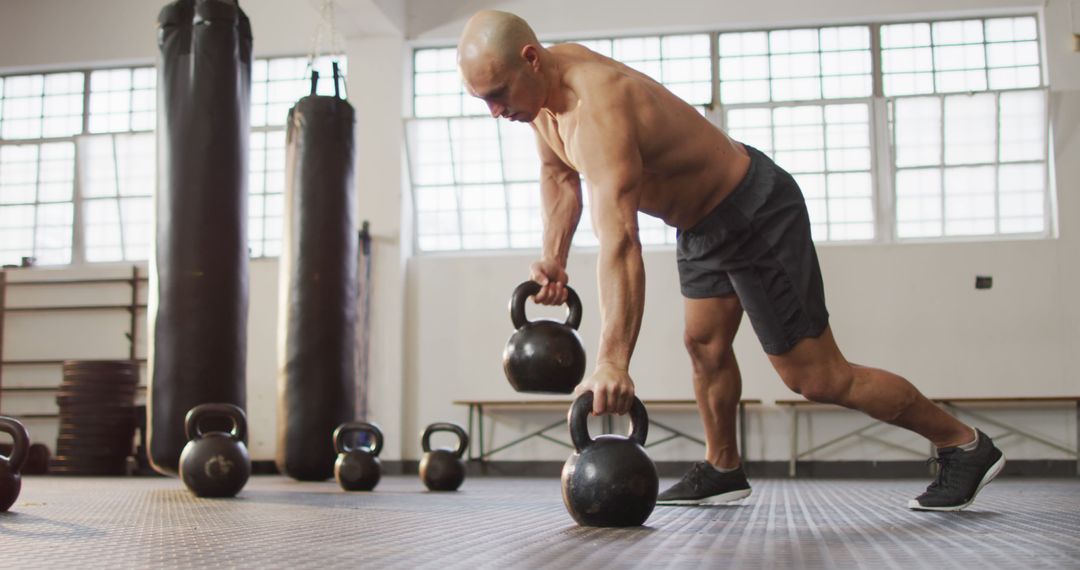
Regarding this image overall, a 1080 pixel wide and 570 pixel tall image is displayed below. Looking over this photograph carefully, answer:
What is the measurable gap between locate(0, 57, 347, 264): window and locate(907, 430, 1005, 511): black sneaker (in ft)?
23.6

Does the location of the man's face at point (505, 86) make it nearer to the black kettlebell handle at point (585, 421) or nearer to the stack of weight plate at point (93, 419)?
the black kettlebell handle at point (585, 421)

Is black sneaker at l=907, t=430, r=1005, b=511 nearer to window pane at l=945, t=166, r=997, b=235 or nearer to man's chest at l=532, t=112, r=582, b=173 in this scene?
man's chest at l=532, t=112, r=582, b=173

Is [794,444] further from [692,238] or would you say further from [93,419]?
[93,419]

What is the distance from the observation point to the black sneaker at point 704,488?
2.85m

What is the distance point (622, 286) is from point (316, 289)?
3563mm

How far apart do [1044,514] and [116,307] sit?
7.88 meters

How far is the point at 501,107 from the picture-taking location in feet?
7.25

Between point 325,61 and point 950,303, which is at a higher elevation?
point 325,61

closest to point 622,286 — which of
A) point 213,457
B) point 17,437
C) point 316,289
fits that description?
point 17,437

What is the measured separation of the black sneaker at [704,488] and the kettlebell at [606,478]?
2.77 ft

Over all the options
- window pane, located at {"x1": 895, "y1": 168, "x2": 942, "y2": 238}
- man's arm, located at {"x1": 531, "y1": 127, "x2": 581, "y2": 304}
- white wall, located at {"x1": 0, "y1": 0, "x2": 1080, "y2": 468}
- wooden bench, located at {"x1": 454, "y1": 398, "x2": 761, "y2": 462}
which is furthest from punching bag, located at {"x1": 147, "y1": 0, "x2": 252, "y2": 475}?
window pane, located at {"x1": 895, "y1": 168, "x2": 942, "y2": 238}

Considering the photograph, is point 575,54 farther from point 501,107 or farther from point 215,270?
point 215,270

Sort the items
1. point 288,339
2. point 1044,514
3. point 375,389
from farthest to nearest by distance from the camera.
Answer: point 375,389
point 288,339
point 1044,514

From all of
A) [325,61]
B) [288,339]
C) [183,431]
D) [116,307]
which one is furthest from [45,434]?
[183,431]
